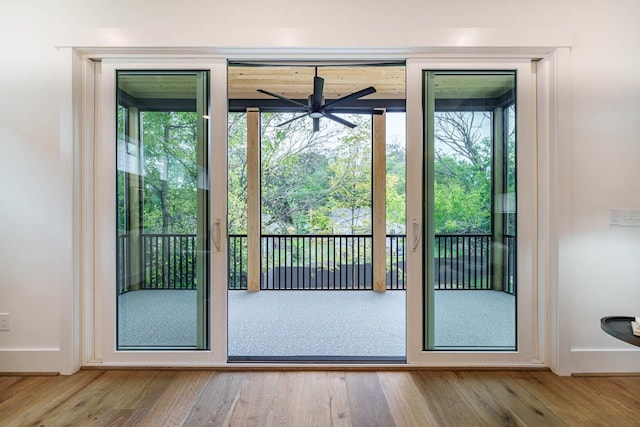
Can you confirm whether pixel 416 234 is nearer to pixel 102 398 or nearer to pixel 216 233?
pixel 216 233

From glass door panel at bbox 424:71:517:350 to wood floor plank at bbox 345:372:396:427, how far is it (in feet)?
1.70

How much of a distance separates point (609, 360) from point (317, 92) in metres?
3.47

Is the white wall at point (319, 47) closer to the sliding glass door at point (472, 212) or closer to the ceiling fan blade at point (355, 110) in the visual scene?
the sliding glass door at point (472, 212)

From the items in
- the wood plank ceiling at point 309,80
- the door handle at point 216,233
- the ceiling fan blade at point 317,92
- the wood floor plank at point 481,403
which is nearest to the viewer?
the wood floor plank at point 481,403

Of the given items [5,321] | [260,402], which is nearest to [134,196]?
[5,321]

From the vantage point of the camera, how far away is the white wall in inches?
88.0

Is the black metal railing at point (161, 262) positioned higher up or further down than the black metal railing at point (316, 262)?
higher up

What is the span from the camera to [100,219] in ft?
7.77

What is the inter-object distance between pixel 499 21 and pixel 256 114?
3.70 m

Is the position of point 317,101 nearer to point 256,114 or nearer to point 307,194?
point 256,114

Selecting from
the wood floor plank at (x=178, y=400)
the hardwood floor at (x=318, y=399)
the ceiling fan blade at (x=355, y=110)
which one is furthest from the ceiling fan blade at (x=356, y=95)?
the wood floor plank at (x=178, y=400)

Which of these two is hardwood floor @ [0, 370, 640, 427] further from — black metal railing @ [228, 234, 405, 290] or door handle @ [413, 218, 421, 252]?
black metal railing @ [228, 234, 405, 290]

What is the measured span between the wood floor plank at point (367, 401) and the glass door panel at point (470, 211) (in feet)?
1.70

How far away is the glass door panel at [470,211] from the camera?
93.9 inches
